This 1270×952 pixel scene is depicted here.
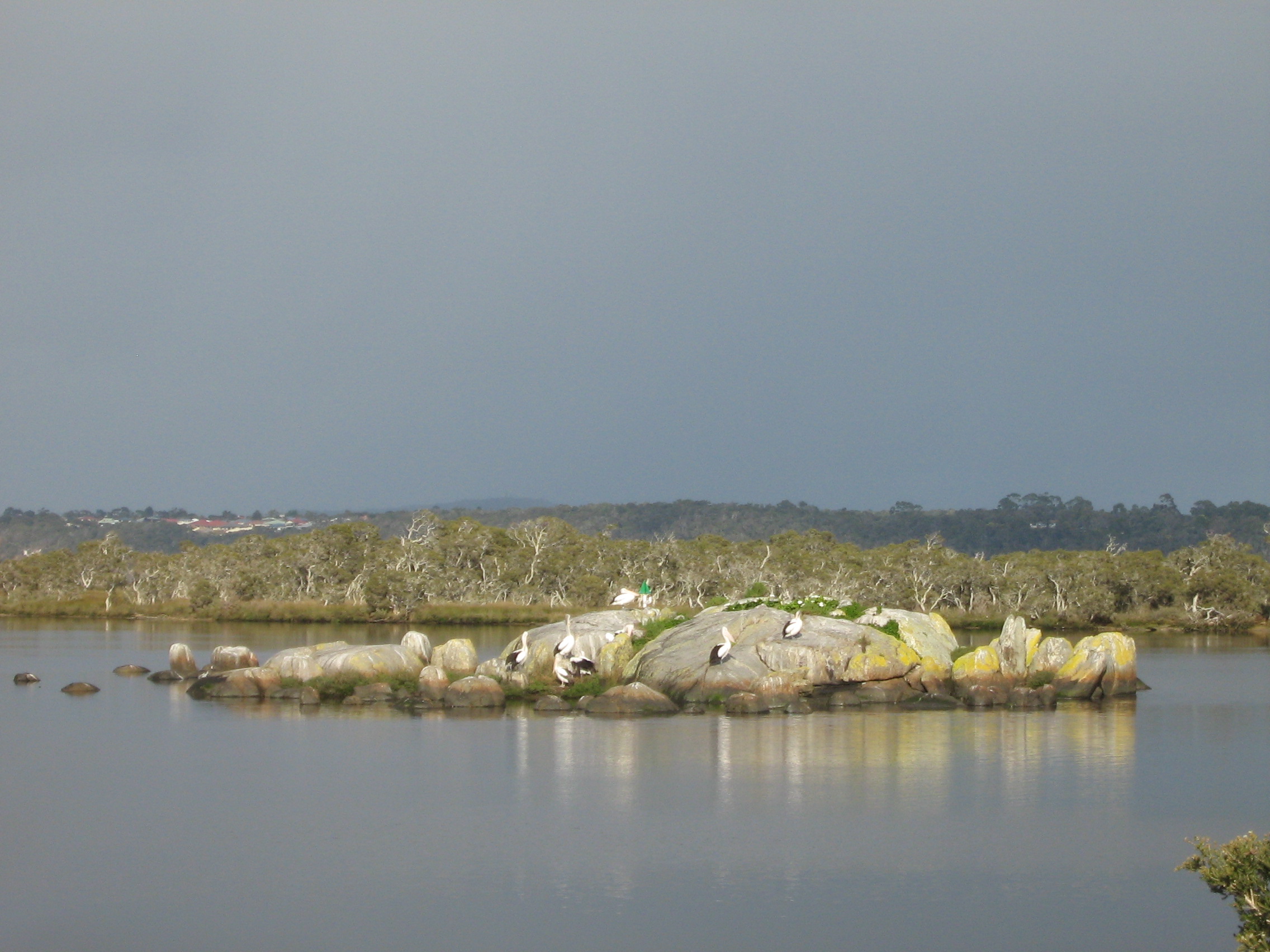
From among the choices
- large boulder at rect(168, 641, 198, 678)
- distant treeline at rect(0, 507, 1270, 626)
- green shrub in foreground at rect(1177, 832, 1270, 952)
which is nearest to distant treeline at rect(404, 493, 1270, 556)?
distant treeline at rect(0, 507, 1270, 626)

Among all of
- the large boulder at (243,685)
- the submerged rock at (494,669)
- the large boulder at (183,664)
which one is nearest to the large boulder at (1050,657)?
the submerged rock at (494,669)

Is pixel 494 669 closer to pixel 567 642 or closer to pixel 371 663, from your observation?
pixel 567 642

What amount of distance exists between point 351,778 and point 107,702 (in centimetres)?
1685

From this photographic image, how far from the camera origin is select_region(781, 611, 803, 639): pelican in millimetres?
41500

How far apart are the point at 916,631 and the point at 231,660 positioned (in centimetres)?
2313

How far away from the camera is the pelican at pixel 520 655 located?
44.8 meters

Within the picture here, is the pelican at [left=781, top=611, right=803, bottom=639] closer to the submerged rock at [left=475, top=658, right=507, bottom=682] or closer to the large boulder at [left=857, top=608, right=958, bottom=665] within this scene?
the large boulder at [left=857, top=608, right=958, bottom=665]

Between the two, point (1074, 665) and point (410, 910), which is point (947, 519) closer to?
point (1074, 665)

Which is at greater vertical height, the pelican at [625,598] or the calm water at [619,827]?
the pelican at [625,598]

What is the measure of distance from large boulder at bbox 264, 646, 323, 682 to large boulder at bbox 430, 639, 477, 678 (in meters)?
3.84

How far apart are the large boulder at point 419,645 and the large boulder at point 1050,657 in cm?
1951

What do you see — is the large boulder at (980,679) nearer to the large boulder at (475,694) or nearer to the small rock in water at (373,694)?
the large boulder at (475,694)

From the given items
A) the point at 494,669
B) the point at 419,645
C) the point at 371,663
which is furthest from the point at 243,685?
the point at 494,669

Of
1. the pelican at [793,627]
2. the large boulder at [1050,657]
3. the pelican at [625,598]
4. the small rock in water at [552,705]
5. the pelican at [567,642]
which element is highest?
the pelican at [625,598]
